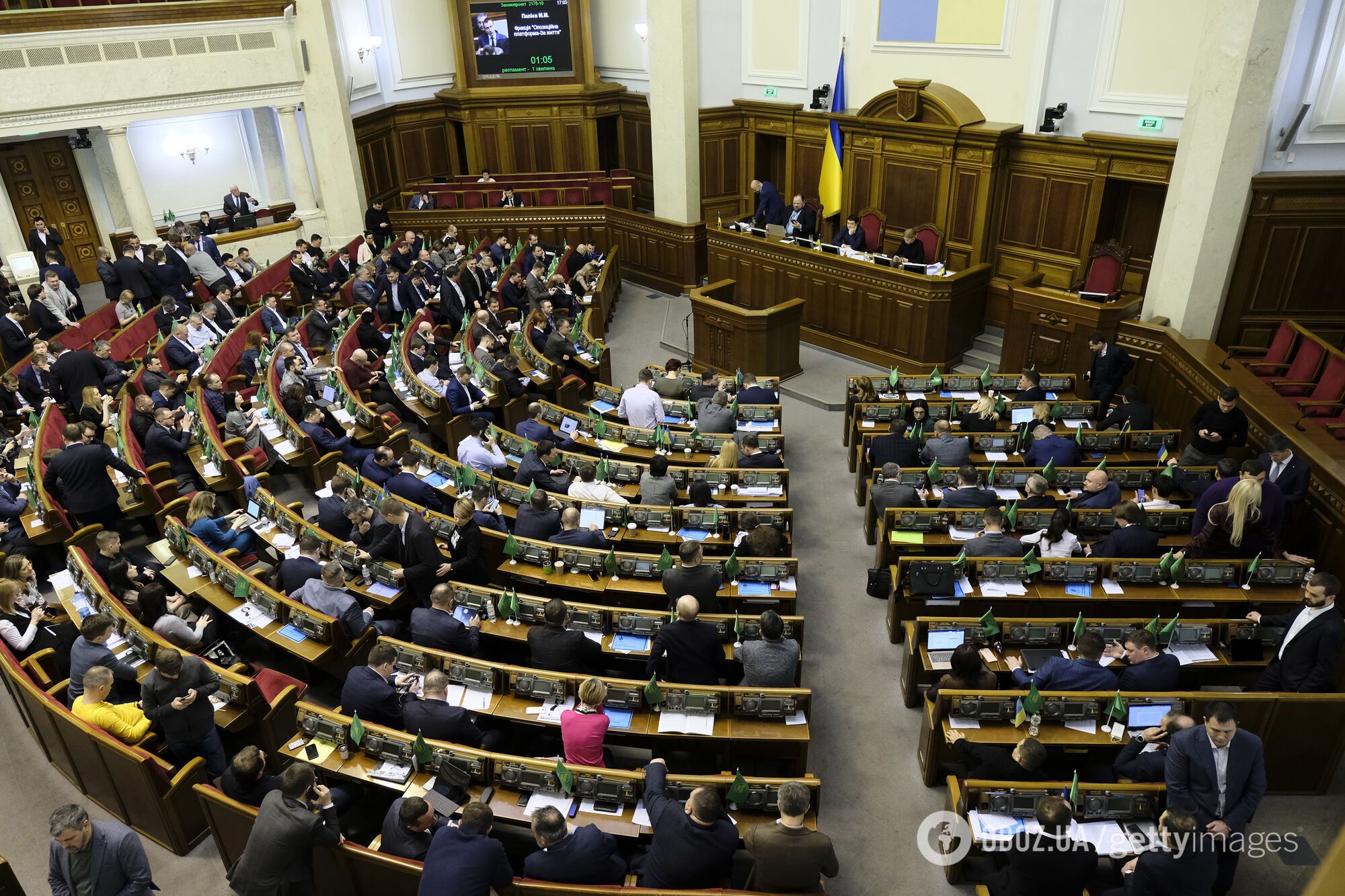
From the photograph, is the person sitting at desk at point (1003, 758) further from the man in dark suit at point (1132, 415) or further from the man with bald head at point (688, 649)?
the man in dark suit at point (1132, 415)

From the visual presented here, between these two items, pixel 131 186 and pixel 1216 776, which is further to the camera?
pixel 131 186

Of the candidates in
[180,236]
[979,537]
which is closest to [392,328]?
[180,236]

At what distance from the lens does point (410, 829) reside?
180 inches

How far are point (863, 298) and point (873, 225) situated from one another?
172cm

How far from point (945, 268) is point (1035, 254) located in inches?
48.5

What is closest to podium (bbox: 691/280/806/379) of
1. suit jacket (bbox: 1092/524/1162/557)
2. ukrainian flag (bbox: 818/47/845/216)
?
ukrainian flag (bbox: 818/47/845/216)

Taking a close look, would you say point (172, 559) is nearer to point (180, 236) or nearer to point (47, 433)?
point (47, 433)

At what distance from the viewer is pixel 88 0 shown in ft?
47.9

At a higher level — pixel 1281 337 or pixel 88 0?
pixel 88 0

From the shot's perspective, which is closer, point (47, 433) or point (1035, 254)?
point (47, 433)

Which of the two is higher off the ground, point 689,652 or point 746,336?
point 689,652

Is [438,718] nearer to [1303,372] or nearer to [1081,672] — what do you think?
[1081,672]

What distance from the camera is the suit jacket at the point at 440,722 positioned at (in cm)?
529

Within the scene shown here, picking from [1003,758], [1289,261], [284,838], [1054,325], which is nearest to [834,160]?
[1054,325]
